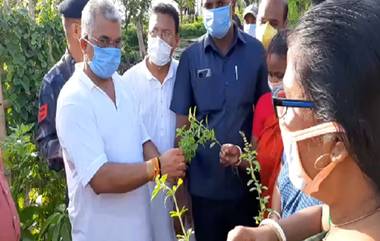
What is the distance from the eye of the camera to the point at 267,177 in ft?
8.79

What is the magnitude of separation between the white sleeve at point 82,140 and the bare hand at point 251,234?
1.15 meters

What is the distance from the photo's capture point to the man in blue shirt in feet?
9.68

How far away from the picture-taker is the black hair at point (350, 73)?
3.28ft

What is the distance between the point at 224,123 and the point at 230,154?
275 millimetres

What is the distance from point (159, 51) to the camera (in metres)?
3.21

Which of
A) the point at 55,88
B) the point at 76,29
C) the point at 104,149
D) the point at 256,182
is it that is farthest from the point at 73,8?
the point at 256,182

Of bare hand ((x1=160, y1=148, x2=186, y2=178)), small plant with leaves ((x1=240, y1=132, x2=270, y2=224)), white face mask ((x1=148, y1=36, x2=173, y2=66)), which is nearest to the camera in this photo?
small plant with leaves ((x1=240, y1=132, x2=270, y2=224))

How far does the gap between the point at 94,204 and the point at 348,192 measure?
162 centimetres

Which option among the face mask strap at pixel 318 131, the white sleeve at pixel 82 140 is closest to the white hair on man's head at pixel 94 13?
the white sleeve at pixel 82 140

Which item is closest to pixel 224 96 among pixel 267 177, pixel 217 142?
pixel 217 142

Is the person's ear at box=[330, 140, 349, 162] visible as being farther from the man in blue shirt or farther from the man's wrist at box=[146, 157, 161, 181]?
the man in blue shirt

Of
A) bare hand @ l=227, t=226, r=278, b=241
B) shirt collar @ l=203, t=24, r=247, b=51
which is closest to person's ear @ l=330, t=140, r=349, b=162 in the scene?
bare hand @ l=227, t=226, r=278, b=241

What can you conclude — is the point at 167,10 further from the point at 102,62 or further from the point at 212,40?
the point at 102,62

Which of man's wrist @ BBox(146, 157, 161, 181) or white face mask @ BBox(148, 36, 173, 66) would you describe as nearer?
man's wrist @ BBox(146, 157, 161, 181)
